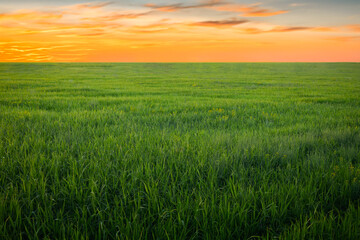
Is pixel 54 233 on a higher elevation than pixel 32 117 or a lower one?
lower

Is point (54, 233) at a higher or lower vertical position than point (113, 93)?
lower

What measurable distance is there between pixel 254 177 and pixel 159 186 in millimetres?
1131

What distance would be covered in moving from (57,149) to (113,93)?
8.63m

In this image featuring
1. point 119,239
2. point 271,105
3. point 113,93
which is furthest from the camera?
point 113,93

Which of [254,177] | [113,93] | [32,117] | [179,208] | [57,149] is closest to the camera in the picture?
[179,208]

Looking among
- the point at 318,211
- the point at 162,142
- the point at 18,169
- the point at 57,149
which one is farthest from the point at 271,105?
the point at 18,169

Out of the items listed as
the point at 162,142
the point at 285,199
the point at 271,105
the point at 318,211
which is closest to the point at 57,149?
the point at 162,142

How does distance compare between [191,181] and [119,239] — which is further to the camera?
[191,181]

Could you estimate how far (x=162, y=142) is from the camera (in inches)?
155

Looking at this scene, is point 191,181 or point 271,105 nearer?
point 191,181

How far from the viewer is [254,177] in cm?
274

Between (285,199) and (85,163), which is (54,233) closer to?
(85,163)

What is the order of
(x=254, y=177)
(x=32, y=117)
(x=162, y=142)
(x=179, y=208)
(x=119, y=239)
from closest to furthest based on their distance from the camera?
(x=119, y=239) → (x=179, y=208) → (x=254, y=177) → (x=162, y=142) → (x=32, y=117)

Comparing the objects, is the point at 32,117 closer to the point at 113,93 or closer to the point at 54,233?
the point at 54,233
